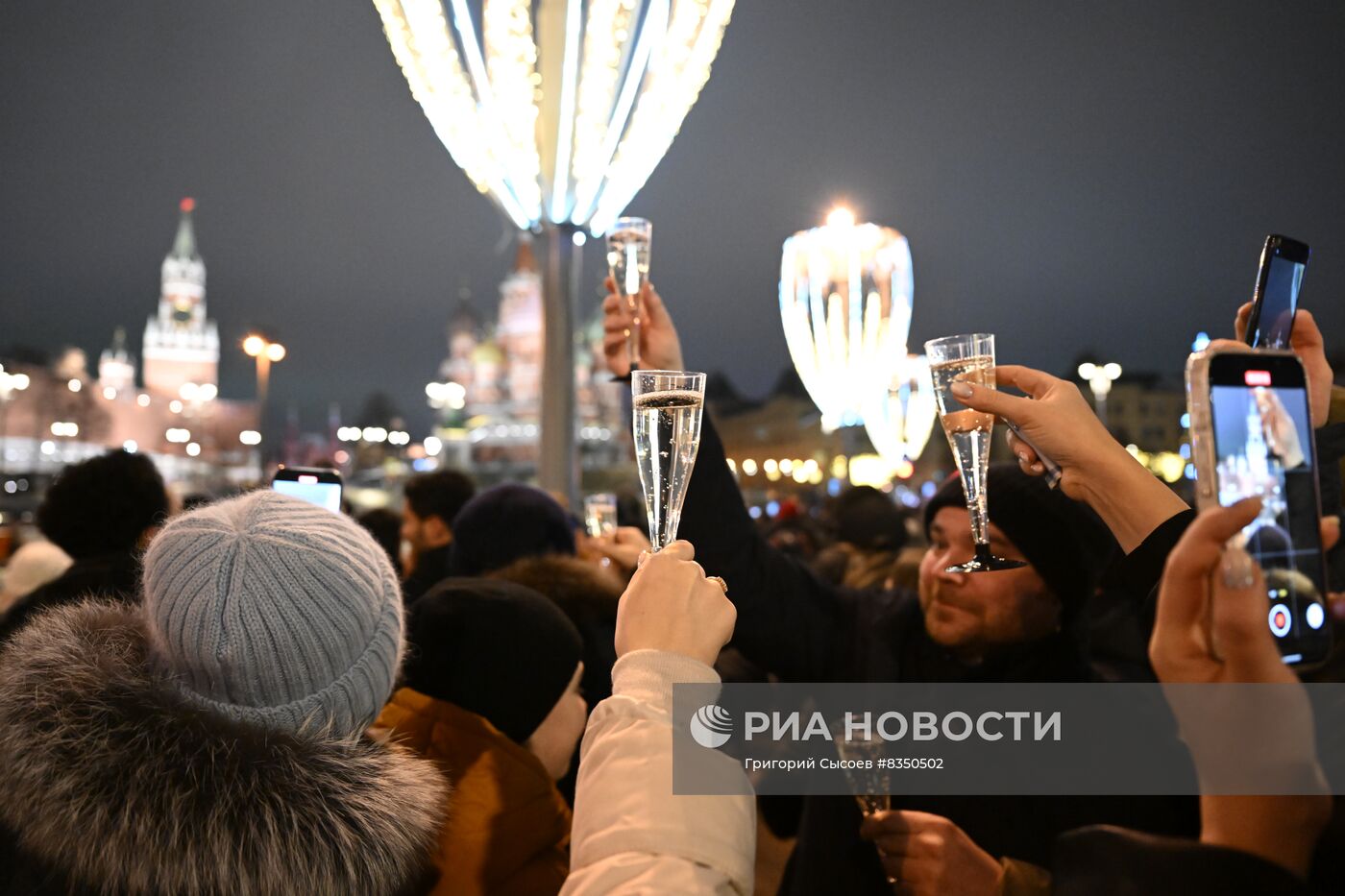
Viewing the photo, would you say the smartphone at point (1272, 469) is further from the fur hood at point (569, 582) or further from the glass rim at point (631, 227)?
the fur hood at point (569, 582)

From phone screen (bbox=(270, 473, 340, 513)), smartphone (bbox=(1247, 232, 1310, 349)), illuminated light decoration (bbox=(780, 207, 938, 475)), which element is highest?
illuminated light decoration (bbox=(780, 207, 938, 475))

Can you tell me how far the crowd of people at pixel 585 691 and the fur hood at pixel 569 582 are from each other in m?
0.03

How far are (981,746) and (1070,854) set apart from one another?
5.08ft

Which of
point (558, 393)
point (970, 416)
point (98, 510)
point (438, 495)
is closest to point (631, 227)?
point (970, 416)

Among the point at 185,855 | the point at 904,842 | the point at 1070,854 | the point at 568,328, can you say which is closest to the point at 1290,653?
the point at 1070,854

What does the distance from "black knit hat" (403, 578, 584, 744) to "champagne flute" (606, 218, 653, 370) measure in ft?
2.70

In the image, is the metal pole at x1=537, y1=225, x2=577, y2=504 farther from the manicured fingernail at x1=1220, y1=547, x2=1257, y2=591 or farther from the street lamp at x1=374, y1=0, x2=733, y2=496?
the manicured fingernail at x1=1220, y1=547, x2=1257, y2=591

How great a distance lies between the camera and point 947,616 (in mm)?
2812

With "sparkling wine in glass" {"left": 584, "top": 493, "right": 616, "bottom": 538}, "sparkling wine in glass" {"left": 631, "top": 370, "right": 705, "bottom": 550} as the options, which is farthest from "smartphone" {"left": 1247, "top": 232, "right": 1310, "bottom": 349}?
"sparkling wine in glass" {"left": 584, "top": 493, "right": 616, "bottom": 538}

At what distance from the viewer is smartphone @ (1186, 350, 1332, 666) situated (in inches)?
43.3

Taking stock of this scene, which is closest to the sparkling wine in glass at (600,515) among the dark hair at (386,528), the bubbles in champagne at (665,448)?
the dark hair at (386,528)

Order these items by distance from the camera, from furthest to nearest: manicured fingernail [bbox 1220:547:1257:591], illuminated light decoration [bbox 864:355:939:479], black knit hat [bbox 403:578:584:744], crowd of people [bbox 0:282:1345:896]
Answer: illuminated light decoration [bbox 864:355:939:479], black knit hat [bbox 403:578:584:744], crowd of people [bbox 0:282:1345:896], manicured fingernail [bbox 1220:547:1257:591]

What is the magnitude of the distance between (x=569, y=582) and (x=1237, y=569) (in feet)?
8.46

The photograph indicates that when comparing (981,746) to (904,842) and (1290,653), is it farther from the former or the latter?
(1290,653)
